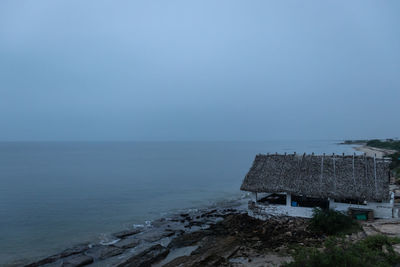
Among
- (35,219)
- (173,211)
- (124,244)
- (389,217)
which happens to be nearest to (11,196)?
(35,219)

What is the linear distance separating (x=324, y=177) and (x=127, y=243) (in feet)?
41.5

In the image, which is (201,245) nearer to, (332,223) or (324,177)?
(332,223)

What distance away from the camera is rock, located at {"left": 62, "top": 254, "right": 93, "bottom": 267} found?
14.3 m

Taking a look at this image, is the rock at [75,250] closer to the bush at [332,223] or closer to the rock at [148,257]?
the rock at [148,257]

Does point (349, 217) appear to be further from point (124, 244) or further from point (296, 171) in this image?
point (124, 244)

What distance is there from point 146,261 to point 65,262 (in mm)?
4188

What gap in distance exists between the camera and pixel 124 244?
1695 cm

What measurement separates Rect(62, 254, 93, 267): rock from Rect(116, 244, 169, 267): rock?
1.93 m

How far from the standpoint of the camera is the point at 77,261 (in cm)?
1461

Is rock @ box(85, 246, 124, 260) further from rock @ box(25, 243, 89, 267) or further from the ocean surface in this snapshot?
the ocean surface

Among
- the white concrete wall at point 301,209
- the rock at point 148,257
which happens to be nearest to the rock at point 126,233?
the rock at point 148,257

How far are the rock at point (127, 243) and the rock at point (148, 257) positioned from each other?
155 centimetres

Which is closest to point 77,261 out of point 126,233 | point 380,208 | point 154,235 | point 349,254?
point 126,233

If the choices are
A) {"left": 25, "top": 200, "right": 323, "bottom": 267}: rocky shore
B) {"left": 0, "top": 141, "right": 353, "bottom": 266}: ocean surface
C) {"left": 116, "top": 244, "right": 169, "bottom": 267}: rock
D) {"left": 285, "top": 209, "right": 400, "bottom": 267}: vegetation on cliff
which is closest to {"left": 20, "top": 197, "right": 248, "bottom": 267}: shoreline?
{"left": 25, "top": 200, "right": 323, "bottom": 267}: rocky shore
